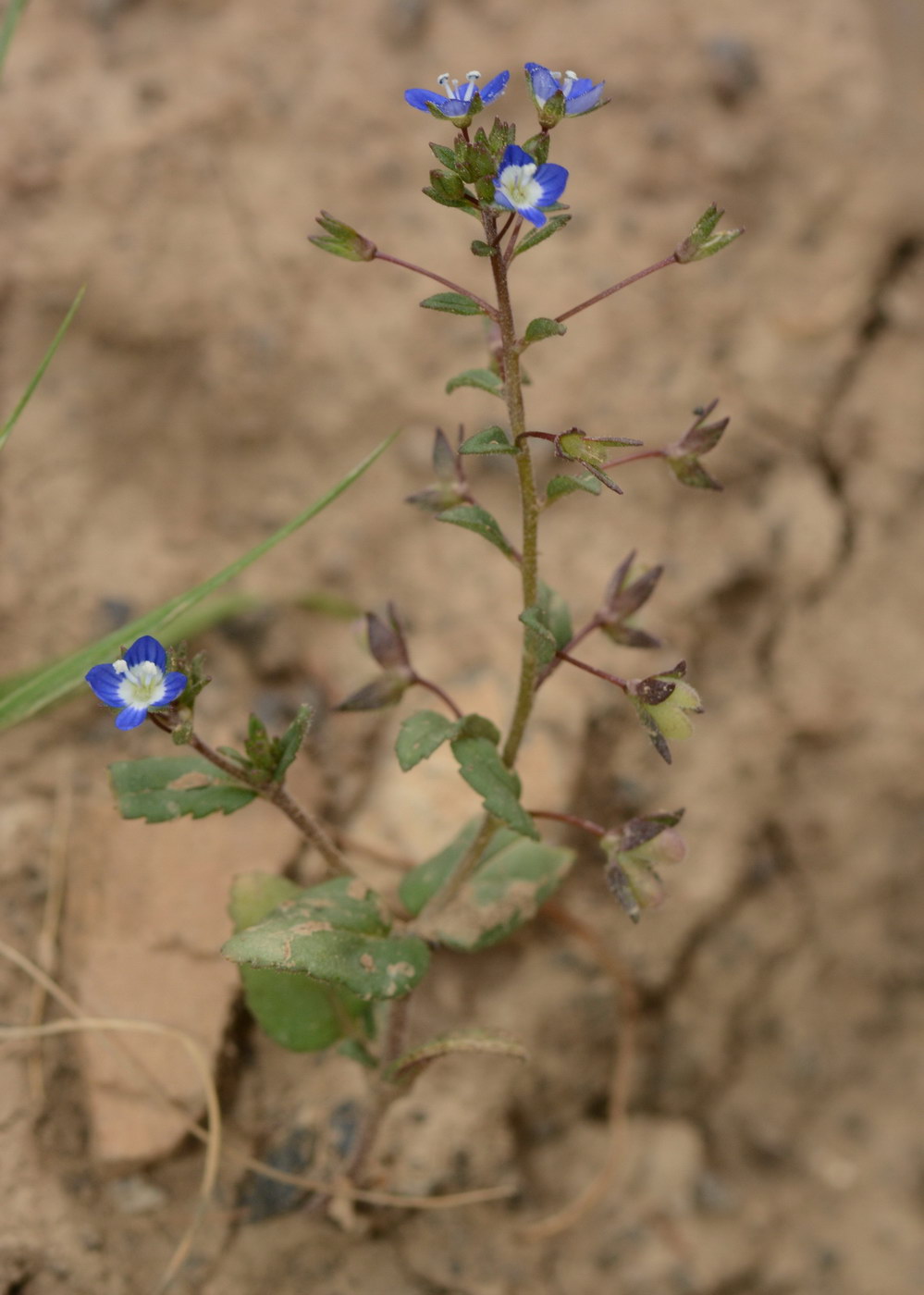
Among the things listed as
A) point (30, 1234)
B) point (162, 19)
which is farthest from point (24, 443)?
point (30, 1234)

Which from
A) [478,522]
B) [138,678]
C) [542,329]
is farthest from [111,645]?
[542,329]

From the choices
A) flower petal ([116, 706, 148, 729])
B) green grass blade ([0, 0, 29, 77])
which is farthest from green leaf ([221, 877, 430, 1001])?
green grass blade ([0, 0, 29, 77])

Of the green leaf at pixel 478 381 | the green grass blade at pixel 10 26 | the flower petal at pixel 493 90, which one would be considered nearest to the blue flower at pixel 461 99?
the flower petal at pixel 493 90

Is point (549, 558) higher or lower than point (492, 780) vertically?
lower

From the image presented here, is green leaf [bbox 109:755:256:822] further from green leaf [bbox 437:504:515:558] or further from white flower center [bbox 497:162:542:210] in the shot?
white flower center [bbox 497:162:542:210]

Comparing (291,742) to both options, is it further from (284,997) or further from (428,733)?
(284,997)

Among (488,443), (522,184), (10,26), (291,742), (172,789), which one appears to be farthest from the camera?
(10,26)
